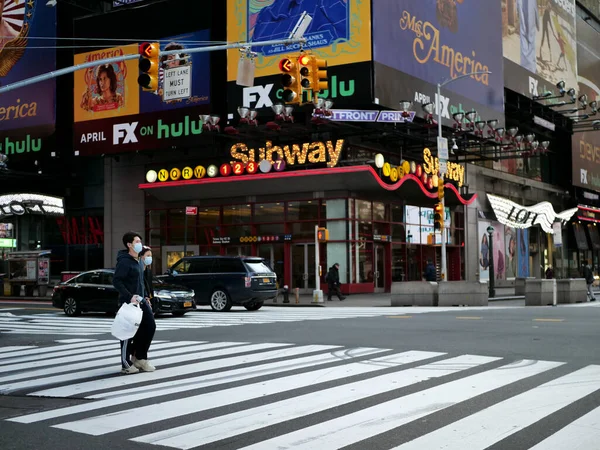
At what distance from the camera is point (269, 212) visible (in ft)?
131

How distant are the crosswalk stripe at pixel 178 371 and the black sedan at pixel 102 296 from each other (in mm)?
10014

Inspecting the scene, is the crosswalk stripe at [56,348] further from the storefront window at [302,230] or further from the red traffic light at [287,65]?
the storefront window at [302,230]

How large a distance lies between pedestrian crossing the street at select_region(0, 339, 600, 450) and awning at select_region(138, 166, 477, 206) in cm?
2382

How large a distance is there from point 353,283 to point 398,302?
883 cm

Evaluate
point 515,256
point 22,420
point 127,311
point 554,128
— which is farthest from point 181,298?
point 554,128

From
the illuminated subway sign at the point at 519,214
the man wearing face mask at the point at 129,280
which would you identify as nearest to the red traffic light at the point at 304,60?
the man wearing face mask at the point at 129,280

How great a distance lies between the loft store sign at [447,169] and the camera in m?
40.2

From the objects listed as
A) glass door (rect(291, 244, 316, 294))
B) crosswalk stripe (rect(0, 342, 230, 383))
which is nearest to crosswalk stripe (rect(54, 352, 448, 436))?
crosswalk stripe (rect(0, 342, 230, 383))

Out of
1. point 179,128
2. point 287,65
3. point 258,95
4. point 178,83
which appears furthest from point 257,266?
point 179,128

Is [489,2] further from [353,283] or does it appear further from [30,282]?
[30,282]

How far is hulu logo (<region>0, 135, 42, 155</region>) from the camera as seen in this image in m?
46.5

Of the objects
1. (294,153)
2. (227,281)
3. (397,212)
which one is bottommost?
(227,281)

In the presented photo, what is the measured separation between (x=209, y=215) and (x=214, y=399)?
33.8 metres

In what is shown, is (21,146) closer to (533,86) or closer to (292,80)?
(292,80)
